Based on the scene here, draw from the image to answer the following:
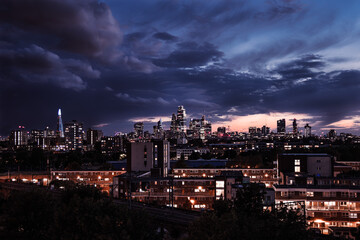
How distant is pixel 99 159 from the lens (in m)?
118

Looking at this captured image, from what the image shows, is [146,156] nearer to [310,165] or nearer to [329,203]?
[310,165]

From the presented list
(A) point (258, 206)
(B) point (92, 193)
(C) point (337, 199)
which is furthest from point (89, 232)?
(C) point (337, 199)

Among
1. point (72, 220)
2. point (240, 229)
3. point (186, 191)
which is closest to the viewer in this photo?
point (240, 229)

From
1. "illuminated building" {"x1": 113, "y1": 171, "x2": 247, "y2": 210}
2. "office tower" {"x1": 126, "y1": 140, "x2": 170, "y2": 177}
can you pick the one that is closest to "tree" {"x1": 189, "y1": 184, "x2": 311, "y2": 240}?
"illuminated building" {"x1": 113, "y1": 171, "x2": 247, "y2": 210}

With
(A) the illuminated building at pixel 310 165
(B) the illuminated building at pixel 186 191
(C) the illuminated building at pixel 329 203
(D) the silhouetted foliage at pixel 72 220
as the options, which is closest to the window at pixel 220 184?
(B) the illuminated building at pixel 186 191

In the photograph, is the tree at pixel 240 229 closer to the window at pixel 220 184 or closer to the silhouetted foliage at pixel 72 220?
the silhouetted foliage at pixel 72 220

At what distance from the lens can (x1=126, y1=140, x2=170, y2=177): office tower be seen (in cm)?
6500

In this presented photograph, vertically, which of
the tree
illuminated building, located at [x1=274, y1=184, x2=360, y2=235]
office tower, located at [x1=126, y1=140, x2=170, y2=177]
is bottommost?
illuminated building, located at [x1=274, y1=184, x2=360, y2=235]

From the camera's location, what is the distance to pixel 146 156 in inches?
2562

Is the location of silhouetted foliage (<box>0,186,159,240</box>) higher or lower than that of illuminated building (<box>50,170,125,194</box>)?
higher

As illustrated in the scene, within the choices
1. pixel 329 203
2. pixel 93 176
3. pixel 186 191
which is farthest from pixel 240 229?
pixel 93 176

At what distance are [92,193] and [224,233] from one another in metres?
14.2

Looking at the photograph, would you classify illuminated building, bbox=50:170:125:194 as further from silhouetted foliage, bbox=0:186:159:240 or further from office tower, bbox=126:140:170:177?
silhouetted foliage, bbox=0:186:159:240

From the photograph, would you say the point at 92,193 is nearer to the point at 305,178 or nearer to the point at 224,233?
the point at 224,233
